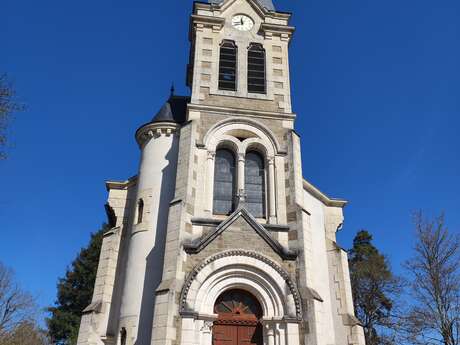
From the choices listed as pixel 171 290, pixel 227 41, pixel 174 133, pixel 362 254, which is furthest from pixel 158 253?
pixel 362 254

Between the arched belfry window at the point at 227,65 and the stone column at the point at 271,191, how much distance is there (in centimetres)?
426

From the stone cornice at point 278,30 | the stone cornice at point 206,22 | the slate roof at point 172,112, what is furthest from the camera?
the stone cornice at point 278,30

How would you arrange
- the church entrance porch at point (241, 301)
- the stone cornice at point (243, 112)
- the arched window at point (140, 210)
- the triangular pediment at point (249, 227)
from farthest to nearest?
the stone cornice at point (243, 112) < the arched window at point (140, 210) < the triangular pediment at point (249, 227) < the church entrance porch at point (241, 301)

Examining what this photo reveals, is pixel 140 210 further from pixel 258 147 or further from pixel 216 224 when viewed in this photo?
pixel 258 147

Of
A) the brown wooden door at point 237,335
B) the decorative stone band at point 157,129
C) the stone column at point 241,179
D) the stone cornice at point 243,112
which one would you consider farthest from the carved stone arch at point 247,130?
the brown wooden door at point 237,335

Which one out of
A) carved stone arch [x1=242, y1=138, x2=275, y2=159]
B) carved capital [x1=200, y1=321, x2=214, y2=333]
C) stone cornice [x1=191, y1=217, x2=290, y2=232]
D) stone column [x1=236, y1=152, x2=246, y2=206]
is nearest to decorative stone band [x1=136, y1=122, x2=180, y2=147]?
carved stone arch [x1=242, y1=138, x2=275, y2=159]

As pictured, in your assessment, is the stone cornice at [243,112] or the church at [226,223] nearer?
the church at [226,223]

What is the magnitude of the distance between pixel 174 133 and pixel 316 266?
806 cm

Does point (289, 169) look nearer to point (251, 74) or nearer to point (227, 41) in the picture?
point (251, 74)

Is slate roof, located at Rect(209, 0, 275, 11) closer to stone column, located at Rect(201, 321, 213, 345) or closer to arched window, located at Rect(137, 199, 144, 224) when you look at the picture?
arched window, located at Rect(137, 199, 144, 224)

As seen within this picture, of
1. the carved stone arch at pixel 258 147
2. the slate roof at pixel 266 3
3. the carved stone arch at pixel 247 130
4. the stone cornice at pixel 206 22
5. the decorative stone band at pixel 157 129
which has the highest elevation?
the slate roof at pixel 266 3

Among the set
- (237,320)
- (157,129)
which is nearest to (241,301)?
(237,320)

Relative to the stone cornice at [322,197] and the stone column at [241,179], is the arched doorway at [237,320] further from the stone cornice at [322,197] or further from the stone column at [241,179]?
the stone cornice at [322,197]

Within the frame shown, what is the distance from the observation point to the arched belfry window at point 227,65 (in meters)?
19.0
